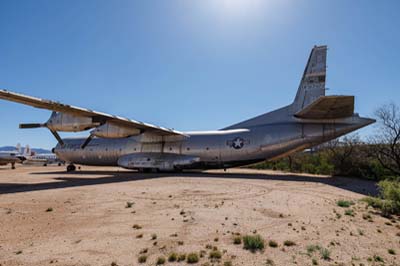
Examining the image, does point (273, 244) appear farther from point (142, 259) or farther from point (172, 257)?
point (142, 259)

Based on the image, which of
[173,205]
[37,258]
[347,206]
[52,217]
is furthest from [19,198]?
[347,206]

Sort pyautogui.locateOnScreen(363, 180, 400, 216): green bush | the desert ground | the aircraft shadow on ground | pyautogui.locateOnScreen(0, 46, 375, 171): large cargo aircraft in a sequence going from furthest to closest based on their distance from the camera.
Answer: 1. pyautogui.locateOnScreen(0, 46, 375, 171): large cargo aircraft
2. the aircraft shadow on ground
3. pyautogui.locateOnScreen(363, 180, 400, 216): green bush
4. the desert ground

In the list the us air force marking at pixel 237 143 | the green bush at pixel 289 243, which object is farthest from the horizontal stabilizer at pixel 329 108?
the green bush at pixel 289 243

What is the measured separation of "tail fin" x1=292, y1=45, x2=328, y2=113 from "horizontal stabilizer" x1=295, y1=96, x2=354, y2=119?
4.97 feet

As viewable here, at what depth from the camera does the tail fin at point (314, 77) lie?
15.6m

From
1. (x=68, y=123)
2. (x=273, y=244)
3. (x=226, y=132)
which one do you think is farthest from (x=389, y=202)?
(x=68, y=123)

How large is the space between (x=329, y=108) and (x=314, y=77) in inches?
124

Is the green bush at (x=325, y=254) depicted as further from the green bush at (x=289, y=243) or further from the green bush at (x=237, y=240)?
the green bush at (x=237, y=240)

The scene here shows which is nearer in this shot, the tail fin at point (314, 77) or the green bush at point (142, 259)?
the green bush at point (142, 259)

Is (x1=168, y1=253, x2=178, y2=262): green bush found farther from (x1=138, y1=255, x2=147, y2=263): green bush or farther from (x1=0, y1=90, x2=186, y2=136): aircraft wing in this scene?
(x1=0, y1=90, x2=186, y2=136): aircraft wing

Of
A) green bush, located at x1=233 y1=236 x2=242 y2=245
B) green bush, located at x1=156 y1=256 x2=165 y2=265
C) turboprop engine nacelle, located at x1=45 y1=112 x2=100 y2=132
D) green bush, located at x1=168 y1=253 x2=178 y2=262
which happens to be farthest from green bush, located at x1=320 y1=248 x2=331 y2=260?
turboprop engine nacelle, located at x1=45 y1=112 x2=100 y2=132

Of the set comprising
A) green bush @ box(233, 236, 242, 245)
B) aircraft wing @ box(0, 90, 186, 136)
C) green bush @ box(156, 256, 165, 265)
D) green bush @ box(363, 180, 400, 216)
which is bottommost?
green bush @ box(156, 256, 165, 265)

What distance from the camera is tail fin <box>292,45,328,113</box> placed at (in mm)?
15633

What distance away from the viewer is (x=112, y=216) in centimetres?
613
